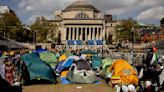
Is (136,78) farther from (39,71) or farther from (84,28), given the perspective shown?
(84,28)

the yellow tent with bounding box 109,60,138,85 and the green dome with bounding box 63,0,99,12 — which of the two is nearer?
the yellow tent with bounding box 109,60,138,85

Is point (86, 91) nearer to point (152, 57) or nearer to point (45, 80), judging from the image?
point (45, 80)

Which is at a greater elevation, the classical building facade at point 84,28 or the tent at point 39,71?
the classical building facade at point 84,28

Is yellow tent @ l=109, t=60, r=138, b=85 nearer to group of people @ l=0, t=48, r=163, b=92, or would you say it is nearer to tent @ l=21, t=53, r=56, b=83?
group of people @ l=0, t=48, r=163, b=92

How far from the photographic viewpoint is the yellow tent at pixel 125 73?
69.0 ft

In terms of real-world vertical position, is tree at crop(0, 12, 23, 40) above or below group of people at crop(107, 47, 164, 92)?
above

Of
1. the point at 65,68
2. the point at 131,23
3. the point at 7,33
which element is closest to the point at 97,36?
the point at 131,23

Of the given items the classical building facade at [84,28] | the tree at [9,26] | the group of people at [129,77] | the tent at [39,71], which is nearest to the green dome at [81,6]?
the classical building facade at [84,28]

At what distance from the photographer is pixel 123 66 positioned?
874 inches

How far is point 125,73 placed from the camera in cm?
2169

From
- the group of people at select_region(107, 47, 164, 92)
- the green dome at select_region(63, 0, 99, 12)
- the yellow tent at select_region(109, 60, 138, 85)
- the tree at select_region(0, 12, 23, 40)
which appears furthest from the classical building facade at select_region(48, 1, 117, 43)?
the yellow tent at select_region(109, 60, 138, 85)

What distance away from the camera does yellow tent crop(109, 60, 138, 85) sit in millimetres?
21045

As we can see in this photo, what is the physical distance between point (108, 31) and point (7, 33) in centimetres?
6004

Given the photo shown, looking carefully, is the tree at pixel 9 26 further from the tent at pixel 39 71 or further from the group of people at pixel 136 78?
the group of people at pixel 136 78
